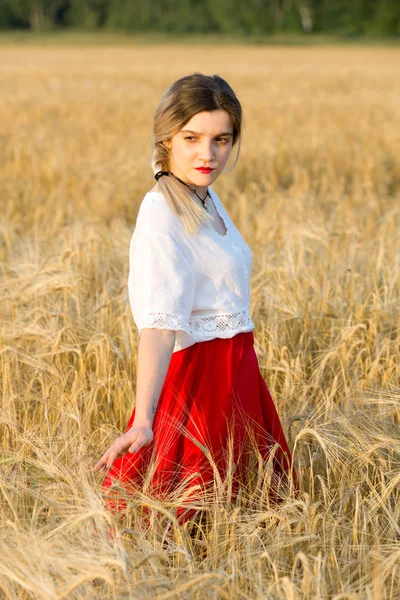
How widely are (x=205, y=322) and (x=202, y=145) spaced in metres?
0.36

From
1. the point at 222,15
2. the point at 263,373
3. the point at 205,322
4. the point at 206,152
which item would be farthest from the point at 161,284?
the point at 222,15

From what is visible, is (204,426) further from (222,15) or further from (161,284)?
(222,15)

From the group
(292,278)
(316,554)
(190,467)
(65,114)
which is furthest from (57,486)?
(65,114)

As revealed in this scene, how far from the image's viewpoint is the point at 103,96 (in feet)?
45.4

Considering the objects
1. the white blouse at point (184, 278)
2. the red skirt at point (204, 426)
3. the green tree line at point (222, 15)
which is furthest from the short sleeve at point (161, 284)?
the green tree line at point (222, 15)

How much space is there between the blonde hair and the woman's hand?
420 mm

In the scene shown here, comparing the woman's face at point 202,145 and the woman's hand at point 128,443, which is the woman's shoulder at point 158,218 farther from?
the woman's hand at point 128,443

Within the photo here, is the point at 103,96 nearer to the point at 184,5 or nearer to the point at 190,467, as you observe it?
the point at 190,467

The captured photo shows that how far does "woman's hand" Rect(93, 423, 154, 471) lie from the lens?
145cm

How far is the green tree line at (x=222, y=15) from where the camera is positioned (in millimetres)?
62688

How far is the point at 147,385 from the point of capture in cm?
155

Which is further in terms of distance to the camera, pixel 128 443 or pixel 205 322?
pixel 205 322

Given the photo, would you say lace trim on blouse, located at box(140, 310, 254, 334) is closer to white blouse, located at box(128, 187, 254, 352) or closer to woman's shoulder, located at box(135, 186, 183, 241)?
white blouse, located at box(128, 187, 254, 352)

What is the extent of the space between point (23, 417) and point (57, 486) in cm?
73
